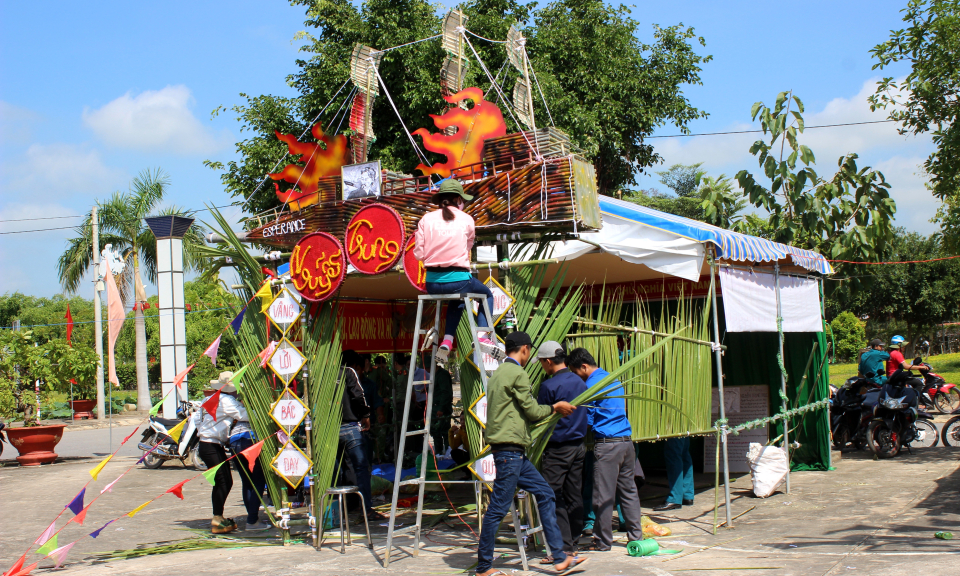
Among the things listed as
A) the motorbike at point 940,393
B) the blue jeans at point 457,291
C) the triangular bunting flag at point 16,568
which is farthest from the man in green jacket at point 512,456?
the motorbike at point 940,393

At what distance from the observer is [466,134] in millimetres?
6887

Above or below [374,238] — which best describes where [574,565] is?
below

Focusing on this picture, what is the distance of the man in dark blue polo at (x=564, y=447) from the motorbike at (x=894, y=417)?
6210mm

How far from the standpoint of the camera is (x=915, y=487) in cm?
793

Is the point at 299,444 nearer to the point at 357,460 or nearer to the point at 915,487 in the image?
the point at 357,460

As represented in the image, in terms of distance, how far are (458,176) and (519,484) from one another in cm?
251

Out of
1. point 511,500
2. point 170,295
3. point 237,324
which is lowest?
point 511,500

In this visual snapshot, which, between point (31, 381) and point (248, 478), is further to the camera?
point (31, 381)

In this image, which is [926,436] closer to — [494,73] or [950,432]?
[950,432]

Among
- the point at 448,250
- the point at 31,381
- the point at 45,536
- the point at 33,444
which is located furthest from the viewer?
the point at 31,381

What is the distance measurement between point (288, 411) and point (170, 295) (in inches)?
301

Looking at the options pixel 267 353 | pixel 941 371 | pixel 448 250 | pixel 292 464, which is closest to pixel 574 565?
pixel 448 250

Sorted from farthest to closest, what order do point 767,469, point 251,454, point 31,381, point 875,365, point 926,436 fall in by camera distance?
point 31,381 < point 926,436 < point 875,365 < point 767,469 < point 251,454

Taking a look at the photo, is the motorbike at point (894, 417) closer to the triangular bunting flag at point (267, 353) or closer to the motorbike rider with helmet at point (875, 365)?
the motorbike rider with helmet at point (875, 365)
